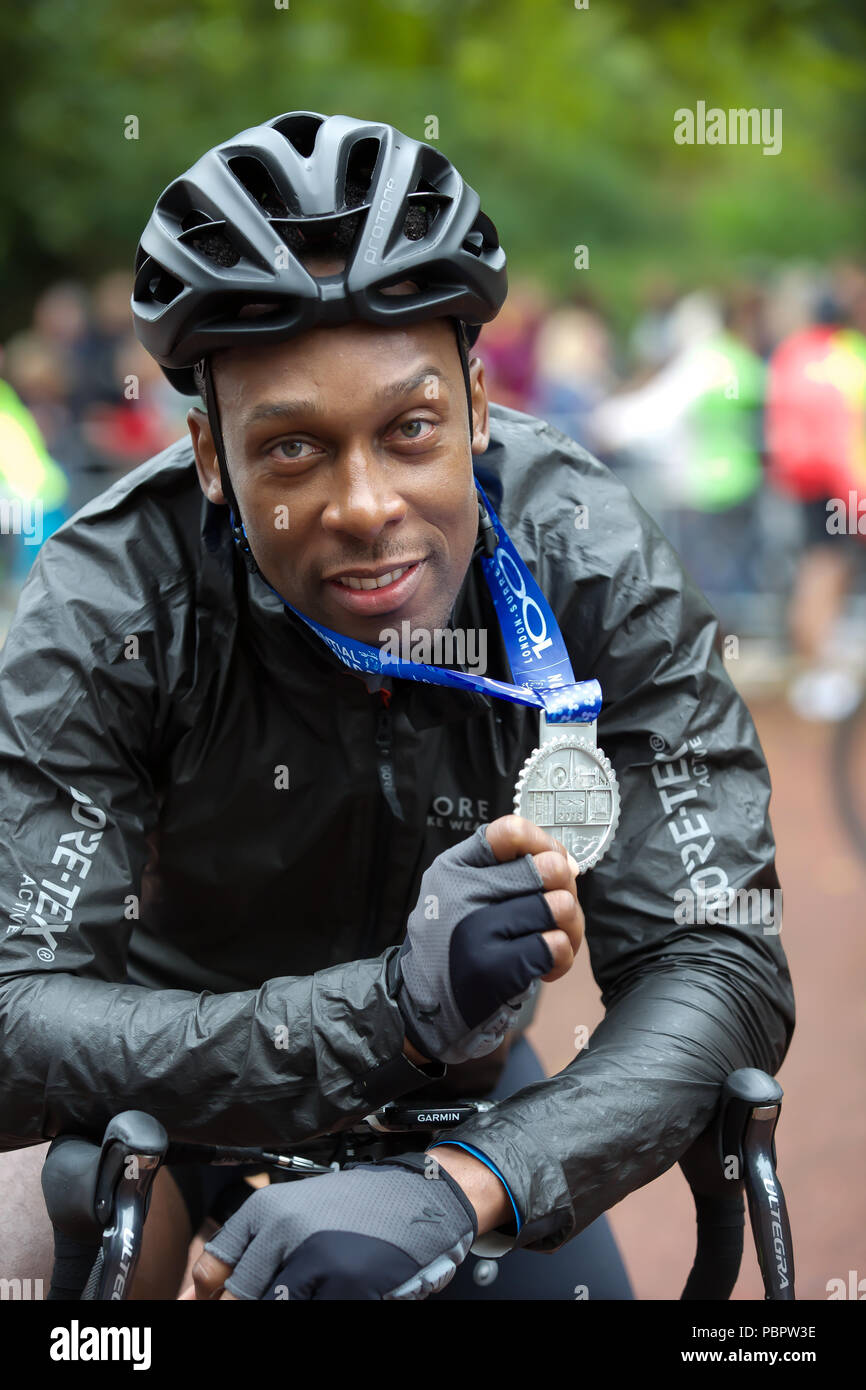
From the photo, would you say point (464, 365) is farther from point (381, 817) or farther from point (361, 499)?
point (381, 817)

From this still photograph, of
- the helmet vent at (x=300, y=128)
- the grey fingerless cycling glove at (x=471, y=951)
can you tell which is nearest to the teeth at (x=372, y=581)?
the grey fingerless cycling glove at (x=471, y=951)

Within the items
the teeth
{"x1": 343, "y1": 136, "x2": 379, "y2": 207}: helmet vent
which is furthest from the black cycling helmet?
the teeth

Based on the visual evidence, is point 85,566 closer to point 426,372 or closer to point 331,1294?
point 426,372

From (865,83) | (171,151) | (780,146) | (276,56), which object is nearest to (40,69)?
(171,151)

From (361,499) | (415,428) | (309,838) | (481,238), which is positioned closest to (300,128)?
(481,238)

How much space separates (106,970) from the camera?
2.71 metres

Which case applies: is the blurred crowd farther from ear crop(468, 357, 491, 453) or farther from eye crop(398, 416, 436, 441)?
eye crop(398, 416, 436, 441)

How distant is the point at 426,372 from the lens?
8.59 ft

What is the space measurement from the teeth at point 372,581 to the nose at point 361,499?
0.26ft

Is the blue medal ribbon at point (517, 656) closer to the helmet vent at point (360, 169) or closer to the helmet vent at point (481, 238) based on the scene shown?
the helmet vent at point (481, 238)

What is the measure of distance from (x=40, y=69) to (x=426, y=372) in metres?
22.0

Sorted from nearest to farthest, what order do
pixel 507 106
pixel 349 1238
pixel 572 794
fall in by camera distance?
pixel 349 1238
pixel 572 794
pixel 507 106

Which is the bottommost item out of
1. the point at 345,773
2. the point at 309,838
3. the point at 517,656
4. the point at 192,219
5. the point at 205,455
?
the point at 309,838

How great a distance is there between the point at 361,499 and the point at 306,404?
0.54ft
